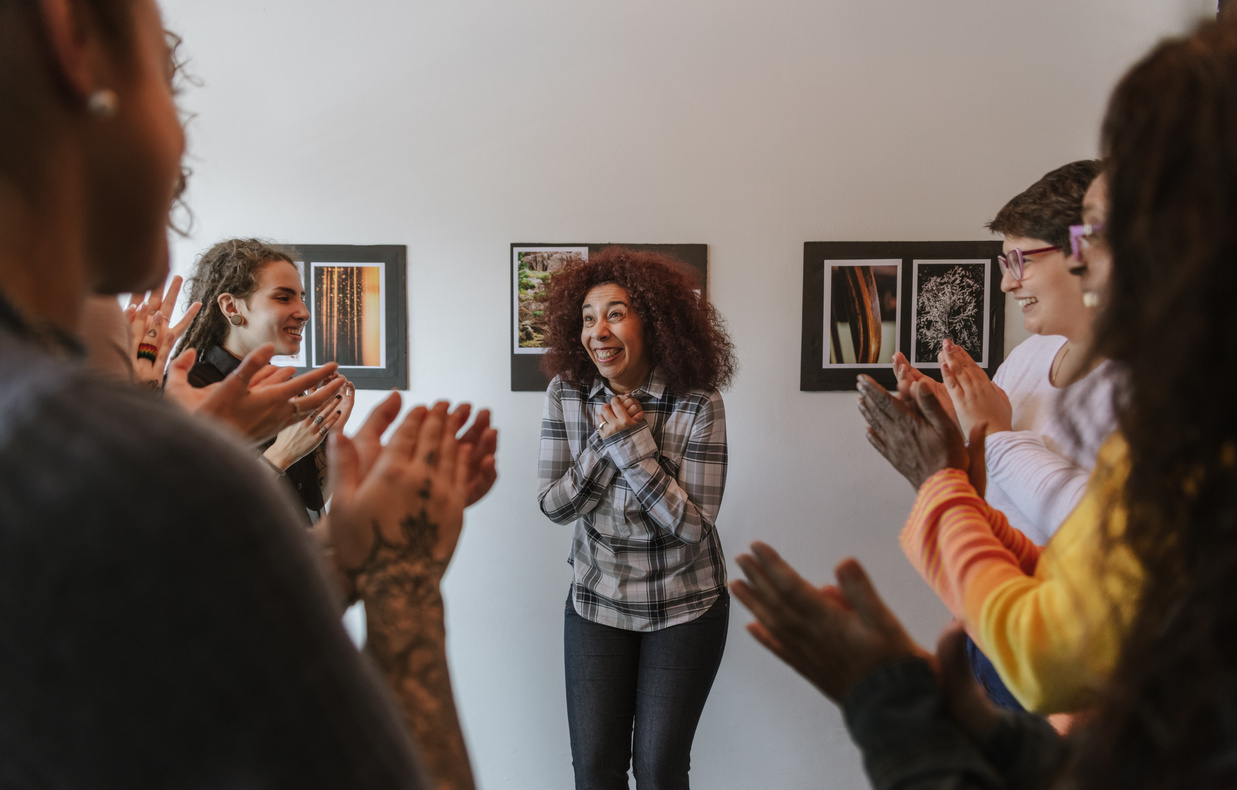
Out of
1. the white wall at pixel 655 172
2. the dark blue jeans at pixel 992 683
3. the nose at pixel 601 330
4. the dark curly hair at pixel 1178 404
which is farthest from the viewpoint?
the white wall at pixel 655 172

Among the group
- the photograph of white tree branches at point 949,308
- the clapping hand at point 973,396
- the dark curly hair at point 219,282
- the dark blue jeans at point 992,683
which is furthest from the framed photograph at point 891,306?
the dark curly hair at point 219,282

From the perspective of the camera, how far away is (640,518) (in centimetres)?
227

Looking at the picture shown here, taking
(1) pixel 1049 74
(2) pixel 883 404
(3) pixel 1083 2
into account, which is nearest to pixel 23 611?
(2) pixel 883 404

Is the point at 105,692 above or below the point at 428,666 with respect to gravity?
above

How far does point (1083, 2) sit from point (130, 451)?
334 centimetres

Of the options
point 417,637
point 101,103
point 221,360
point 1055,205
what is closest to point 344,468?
point 417,637

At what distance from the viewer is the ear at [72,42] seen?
446 millimetres

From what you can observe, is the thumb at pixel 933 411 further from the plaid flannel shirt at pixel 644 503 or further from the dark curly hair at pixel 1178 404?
the plaid flannel shirt at pixel 644 503

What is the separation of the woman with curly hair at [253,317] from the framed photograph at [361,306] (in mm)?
370

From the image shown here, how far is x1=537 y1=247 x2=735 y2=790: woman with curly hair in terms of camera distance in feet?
7.19

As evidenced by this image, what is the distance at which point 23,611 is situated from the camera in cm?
38

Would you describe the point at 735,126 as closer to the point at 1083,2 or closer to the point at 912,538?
the point at 1083,2

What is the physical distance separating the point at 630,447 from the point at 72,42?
6.06ft

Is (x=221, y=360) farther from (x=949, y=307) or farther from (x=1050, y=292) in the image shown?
(x=949, y=307)
